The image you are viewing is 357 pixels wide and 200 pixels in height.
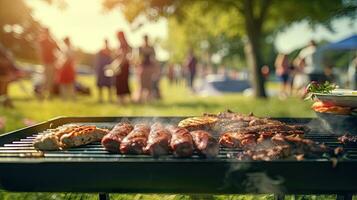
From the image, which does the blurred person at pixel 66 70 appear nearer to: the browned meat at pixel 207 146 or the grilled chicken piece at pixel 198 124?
the grilled chicken piece at pixel 198 124

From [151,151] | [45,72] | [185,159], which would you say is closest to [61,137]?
[151,151]

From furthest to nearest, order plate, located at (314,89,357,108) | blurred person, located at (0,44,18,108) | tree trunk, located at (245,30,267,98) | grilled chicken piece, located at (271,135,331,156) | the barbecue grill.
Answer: tree trunk, located at (245,30,267,98)
blurred person, located at (0,44,18,108)
plate, located at (314,89,357,108)
grilled chicken piece, located at (271,135,331,156)
the barbecue grill

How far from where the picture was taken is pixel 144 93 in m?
15.9

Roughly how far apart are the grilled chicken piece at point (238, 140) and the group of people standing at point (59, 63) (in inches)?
510

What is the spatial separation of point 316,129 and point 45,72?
44.6ft

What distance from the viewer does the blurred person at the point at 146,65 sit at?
14.9 metres

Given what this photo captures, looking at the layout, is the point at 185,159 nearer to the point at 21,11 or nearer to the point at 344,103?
the point at 344,103

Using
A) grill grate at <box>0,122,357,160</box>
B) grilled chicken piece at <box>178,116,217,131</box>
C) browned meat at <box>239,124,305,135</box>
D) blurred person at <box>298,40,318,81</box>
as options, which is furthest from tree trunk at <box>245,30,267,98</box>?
grill grate at <box>0,122,357,160</box>

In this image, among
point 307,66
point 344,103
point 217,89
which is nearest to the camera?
point 344,103

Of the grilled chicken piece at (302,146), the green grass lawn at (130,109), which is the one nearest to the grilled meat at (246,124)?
the grilled chicken piece at (302,146)

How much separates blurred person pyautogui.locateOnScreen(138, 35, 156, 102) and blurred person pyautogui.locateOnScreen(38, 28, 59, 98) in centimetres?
303

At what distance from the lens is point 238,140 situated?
321 centimetres

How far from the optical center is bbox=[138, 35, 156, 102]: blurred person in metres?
14.9

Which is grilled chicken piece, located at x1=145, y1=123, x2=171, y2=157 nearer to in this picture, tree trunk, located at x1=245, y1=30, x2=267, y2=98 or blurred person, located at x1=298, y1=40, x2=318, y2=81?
blurred person, located at x1=298, y1=40, x2=318, y2=81
